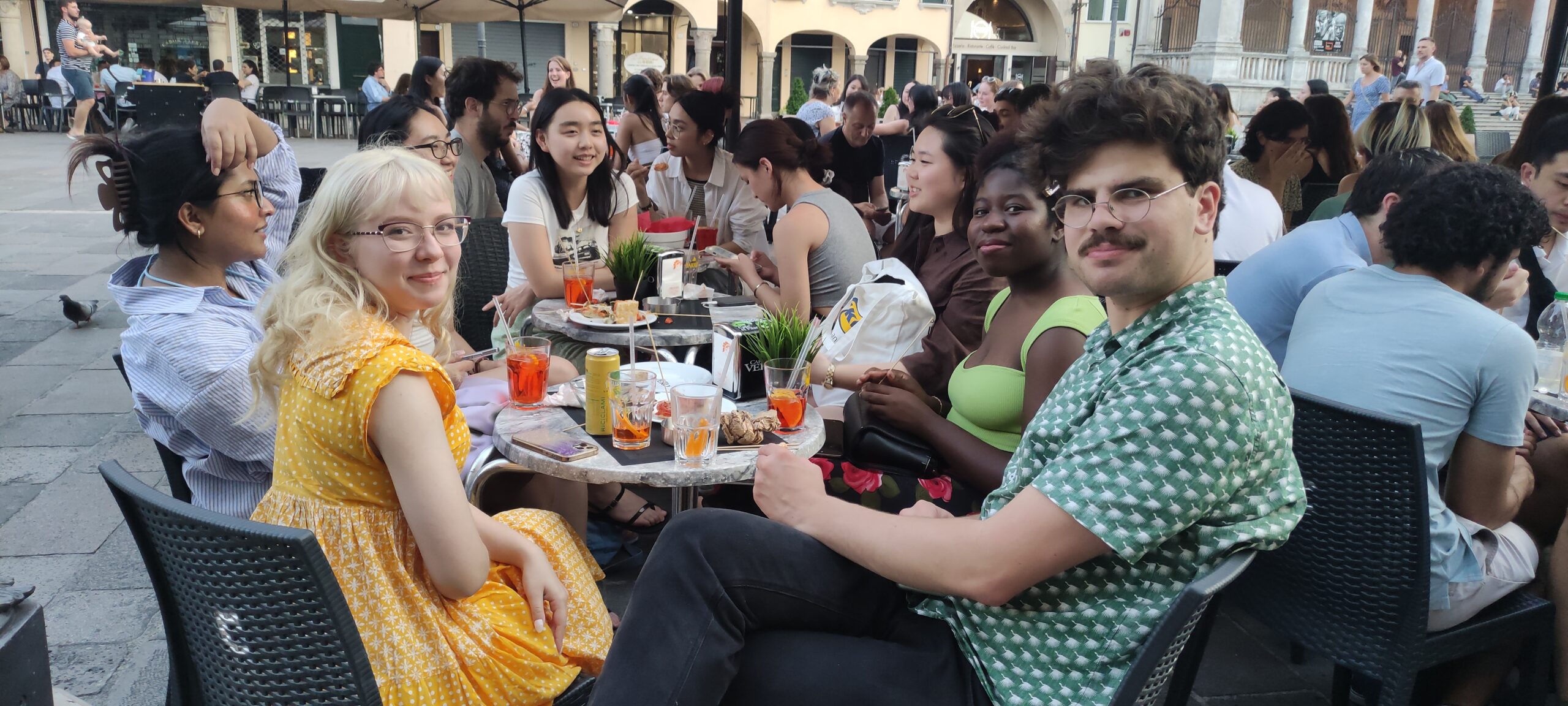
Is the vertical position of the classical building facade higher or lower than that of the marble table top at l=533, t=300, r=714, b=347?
higher

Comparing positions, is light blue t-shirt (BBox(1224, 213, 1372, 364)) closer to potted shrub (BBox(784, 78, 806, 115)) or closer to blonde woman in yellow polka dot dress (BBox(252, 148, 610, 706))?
blonde woman in yellow polka dot dress (BBox(252, 148, 610, 706))

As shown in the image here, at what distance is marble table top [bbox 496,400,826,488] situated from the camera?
2.09 m

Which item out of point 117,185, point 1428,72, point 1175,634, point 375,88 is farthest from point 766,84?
point 1175,634

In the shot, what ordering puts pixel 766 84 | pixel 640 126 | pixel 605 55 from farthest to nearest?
pixel 766 84, pixel 605 55, pixel 640 126

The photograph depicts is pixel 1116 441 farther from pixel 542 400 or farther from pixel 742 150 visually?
pixel 742 150

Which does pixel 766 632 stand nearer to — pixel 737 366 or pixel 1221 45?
pixel 737 366

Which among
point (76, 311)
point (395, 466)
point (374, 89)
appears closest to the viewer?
point (395, 466)

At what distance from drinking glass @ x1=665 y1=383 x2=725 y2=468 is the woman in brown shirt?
714 millimetres

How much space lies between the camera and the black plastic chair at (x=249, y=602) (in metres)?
1.30

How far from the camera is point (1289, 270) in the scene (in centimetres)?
290

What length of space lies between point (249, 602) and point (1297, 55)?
35.4 meters

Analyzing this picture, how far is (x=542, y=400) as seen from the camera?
8.26 feet

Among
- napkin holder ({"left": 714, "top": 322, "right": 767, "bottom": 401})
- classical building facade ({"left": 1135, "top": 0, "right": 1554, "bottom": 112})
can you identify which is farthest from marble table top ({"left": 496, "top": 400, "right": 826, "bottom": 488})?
classical building facade ({"left": 1135, "top": 0, "right": 1554, "bottom": 112})

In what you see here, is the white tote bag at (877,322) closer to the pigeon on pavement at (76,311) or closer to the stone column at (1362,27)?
the pigeon on pavement at (76,311)
